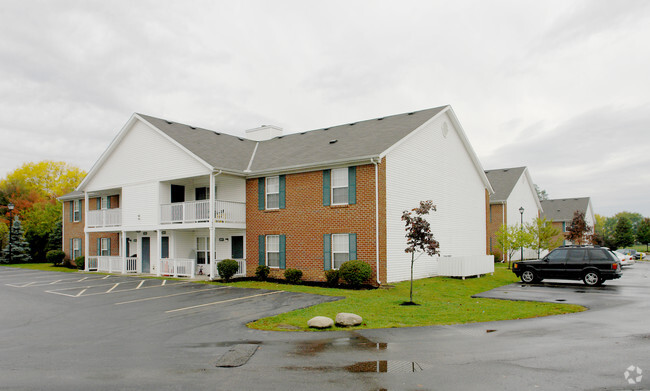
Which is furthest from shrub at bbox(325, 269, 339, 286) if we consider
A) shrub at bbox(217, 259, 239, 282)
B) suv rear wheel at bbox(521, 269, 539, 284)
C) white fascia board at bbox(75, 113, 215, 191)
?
suv rear wheel at bbox(521, 269, 539, 284)

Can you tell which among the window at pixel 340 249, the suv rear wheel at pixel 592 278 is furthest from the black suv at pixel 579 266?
the window at pixel 340 249

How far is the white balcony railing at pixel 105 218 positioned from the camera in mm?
29047

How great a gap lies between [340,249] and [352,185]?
9.56 feet

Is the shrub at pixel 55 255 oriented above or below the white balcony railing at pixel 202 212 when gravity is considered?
below

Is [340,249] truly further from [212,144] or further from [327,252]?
[212,144]

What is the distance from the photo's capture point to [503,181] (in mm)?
42188

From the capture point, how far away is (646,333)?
402 inches

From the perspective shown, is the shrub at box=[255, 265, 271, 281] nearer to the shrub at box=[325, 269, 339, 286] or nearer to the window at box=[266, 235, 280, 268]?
the window at box=[266, 235, 280, 268]

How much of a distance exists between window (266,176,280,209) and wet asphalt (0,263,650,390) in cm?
856

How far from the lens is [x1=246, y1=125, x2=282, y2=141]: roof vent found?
31625mm

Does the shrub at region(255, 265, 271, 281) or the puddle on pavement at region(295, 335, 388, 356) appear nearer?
the puddle on pavement at region(295, 335, 388, 356)

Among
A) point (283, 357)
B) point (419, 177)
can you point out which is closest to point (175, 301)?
point (283, 357)

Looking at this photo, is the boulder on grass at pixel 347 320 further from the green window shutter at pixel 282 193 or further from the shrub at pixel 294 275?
the green window shutter at pixel 282 193

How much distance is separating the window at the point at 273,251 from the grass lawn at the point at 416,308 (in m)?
3.32
